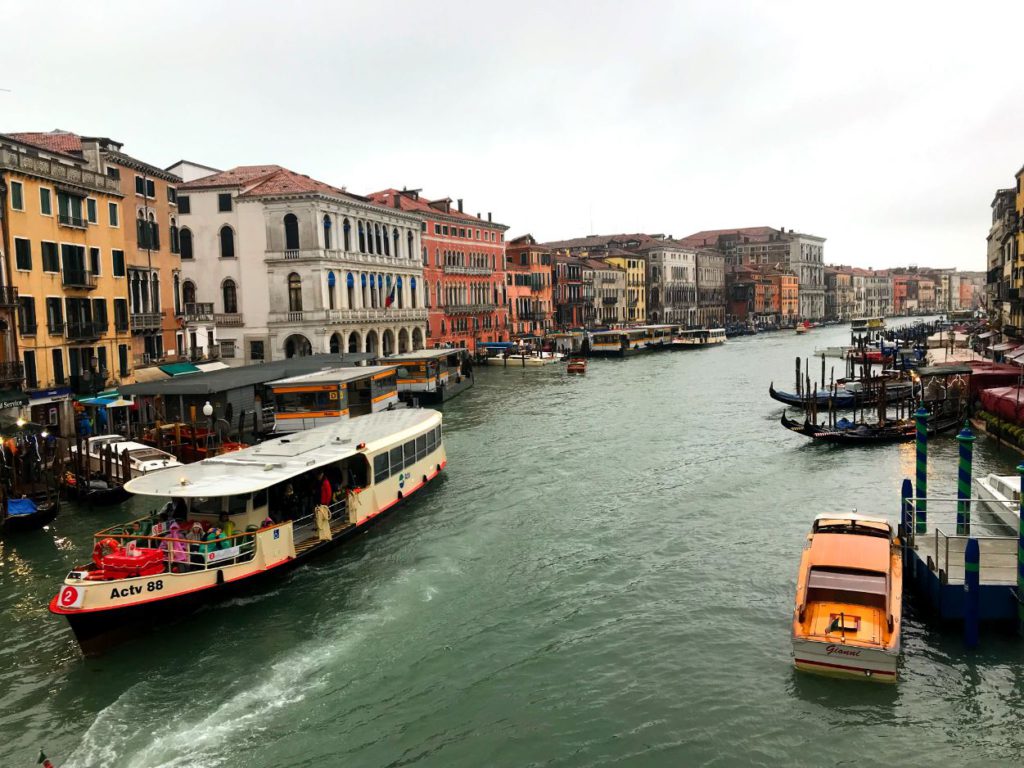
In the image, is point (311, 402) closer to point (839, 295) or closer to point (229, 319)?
point (229, 319)

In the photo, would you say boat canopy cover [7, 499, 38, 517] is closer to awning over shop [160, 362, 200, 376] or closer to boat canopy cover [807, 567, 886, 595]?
awning over shop [160, 362, 200, 376]

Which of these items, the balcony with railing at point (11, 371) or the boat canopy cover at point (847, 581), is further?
the balcony with railing at point (11, 371)

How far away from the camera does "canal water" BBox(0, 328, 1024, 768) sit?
379 inches

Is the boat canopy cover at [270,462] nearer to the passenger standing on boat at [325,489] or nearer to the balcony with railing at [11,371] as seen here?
the passenger standing on boat at [325,489]

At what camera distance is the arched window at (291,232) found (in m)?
43.1

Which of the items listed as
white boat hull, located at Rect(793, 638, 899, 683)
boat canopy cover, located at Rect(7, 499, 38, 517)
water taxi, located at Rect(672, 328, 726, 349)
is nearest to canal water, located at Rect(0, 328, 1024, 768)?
white boat hull, located at Rect(793, 638, 899, 683)

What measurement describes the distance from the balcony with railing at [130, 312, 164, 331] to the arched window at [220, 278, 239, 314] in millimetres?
9734

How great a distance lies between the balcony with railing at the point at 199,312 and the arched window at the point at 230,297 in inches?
39.8

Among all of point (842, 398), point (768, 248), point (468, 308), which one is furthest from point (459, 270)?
point (768, 248)

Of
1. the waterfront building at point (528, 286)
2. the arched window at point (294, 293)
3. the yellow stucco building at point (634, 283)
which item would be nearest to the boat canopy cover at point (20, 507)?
the arched window at point (294, 293)

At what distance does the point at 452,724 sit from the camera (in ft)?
33.1

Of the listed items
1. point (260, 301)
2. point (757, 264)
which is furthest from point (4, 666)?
point (757, 264)

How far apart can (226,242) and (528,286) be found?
4008 centimetres

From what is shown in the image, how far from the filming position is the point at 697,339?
8469 cm
